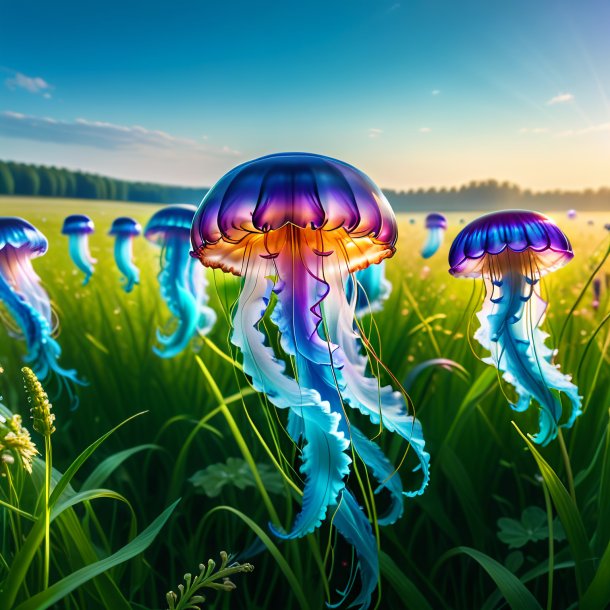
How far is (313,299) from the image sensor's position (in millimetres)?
834

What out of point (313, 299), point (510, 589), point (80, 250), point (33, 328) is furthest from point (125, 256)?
point (510, 589)

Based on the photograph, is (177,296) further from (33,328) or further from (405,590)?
(405,590)

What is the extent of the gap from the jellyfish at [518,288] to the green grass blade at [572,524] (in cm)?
9

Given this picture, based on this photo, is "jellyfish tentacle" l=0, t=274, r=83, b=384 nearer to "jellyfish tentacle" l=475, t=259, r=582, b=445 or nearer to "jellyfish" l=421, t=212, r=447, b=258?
"jellyfish tentacle" l=475, t=259, r=582, b=445

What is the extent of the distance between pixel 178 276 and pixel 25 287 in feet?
1.27

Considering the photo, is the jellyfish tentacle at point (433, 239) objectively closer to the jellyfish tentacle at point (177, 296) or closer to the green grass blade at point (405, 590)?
the jellyfish tentacle at point (177, 296)

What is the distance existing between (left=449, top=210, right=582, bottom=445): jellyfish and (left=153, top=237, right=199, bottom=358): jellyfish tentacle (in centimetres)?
78

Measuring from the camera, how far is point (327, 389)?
31.3 inches

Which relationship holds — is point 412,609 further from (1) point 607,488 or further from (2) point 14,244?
(2) point 14,244

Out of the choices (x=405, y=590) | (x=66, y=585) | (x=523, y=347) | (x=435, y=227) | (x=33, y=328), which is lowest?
(x=405, y=590)

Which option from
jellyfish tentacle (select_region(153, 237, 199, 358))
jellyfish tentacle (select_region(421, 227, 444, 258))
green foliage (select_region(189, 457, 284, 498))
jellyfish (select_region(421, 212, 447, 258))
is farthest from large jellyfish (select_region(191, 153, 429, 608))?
jellyfish (select_region(421, 212, 447, 258))

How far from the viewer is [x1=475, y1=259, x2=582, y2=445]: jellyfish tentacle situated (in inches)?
38.0

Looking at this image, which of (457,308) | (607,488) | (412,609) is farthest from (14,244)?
(457,308)

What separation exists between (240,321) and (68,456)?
3.59 feet
